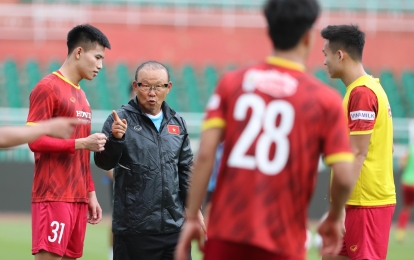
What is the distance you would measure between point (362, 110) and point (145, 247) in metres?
1.91

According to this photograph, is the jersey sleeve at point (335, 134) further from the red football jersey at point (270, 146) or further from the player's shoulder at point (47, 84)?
the player's shoulder at point (47, 84)

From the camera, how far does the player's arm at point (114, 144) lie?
5.36m

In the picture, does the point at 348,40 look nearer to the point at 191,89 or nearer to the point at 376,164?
the point at 376,164

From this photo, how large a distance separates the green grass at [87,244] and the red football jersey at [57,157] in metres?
4.52

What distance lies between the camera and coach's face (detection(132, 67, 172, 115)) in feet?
18.9

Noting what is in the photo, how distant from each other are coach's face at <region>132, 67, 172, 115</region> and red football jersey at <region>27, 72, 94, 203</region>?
0.48 meters

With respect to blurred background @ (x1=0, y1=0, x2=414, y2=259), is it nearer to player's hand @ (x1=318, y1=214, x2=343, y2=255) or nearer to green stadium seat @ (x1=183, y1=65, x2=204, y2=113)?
green stadium seat @ (x1=183, y1=65, x2=204, y2=113)

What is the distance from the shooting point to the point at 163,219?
5.61 m

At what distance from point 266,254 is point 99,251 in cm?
773

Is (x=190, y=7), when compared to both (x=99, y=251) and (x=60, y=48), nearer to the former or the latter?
(x=60, y=48)

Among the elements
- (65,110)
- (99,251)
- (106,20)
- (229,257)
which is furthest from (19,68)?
(229,257)

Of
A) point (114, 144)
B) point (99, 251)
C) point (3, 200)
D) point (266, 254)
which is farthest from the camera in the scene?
point (3, 200)

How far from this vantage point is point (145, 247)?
220 inches

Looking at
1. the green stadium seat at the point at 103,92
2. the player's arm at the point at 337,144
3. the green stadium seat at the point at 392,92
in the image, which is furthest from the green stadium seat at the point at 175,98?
the player's arm at the point at 337,144
